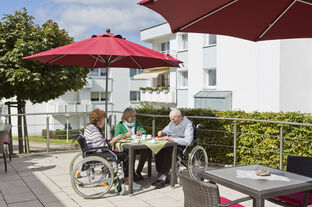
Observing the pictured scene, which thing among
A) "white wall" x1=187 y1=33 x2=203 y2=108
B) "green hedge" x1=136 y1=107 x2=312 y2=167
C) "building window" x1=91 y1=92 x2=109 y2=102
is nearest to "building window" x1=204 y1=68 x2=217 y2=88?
"white wall" x1=187 y1=33 x2=203 y2=108

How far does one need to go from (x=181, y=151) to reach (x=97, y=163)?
164 centimetres

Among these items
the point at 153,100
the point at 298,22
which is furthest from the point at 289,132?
the point at 153,100

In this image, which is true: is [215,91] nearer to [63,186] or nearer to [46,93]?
[46,93]

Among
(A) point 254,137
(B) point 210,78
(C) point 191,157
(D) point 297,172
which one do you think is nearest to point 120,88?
(B) point 210,78

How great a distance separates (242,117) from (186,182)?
482 cm

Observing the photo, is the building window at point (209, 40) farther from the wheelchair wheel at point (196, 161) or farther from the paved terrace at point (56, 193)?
the paved terrace at point (56, 193)

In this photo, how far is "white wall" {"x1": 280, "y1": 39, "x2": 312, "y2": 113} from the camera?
1716cm

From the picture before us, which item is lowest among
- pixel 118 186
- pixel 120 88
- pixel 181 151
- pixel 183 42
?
pixel 118 186

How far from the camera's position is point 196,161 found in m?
6.28

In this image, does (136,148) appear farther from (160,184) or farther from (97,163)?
(160,184)

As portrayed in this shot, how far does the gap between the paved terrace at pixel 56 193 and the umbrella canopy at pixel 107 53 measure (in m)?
2.20

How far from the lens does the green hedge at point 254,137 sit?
651 cm

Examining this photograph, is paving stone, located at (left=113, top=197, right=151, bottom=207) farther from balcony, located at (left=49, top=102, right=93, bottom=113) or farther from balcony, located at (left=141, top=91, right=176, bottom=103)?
balcony, located at (left=49, top=102, right=93, bottom=113)

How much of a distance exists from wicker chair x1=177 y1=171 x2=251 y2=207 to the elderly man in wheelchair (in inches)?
111
